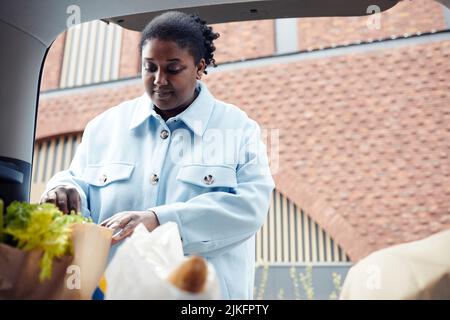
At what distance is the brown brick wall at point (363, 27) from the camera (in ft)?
16.7

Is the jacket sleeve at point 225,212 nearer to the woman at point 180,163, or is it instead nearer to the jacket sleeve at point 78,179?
the woman at point 180,163

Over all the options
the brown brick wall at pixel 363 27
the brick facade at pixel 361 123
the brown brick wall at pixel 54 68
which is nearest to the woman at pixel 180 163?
the brick facade at pixel 361 123

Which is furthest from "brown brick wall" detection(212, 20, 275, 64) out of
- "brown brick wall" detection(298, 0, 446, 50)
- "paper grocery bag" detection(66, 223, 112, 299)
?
"paper grocery bag" detection(66, 223, 112, 299)

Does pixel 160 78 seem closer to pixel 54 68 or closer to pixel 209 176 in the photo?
pixel 209 176

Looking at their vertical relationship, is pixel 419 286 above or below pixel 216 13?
below

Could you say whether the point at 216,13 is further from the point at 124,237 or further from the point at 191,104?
the point at 124,237

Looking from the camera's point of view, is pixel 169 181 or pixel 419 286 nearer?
pixel 419 286

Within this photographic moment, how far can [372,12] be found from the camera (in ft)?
4.64

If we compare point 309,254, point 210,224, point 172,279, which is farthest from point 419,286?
point 309,254

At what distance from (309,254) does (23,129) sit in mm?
4431

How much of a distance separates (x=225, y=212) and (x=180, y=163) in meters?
0.20

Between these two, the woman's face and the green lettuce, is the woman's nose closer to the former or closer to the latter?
the woman's face

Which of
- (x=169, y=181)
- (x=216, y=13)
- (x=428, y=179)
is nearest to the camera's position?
(x=169, y=181)
